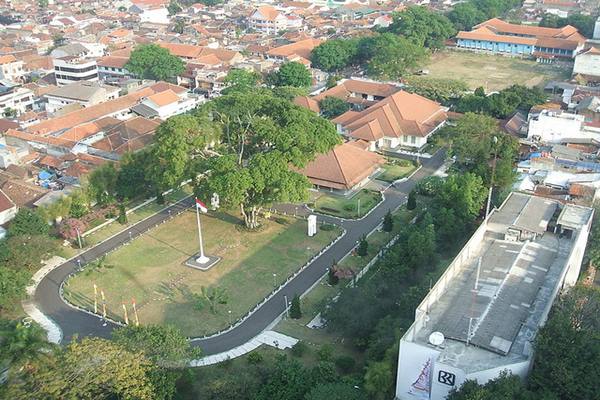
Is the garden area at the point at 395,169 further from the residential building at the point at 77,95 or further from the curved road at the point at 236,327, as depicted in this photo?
the residential building at the point at 77,95

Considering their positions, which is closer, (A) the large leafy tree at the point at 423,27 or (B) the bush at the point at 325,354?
(B) the bush at the point at 325,354

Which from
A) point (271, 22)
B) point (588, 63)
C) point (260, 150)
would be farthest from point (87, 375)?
point (271, 22)

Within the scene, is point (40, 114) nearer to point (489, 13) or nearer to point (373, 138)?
point (373, 138)

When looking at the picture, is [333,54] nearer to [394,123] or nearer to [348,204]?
[394,123]

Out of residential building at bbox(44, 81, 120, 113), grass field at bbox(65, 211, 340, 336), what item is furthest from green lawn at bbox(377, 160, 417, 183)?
residential building at bbox(44, 81, 120, 113)

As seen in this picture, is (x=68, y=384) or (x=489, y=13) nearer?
(x=68, y=384)

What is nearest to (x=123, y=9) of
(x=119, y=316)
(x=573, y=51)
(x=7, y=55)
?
(x=7, y=55)

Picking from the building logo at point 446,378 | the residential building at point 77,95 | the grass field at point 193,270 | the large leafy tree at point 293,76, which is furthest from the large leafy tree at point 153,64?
the building logo at point 446,378

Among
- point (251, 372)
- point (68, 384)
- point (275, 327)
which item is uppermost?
point (68, 384)
